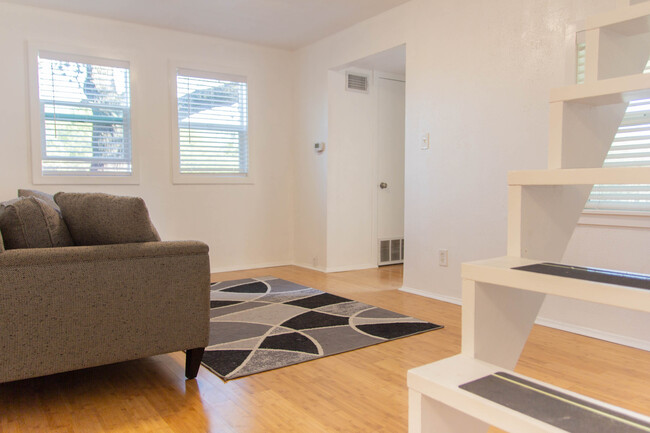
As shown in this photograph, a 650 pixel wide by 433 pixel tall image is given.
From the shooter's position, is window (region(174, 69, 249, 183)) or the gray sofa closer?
the gray sofa

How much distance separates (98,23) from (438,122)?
10.8 ft

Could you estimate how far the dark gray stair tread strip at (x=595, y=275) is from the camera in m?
0.94

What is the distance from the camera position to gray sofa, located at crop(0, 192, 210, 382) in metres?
1.77

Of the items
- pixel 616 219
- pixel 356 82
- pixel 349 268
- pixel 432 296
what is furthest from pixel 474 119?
pixel 349 268

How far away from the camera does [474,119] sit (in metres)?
3.60

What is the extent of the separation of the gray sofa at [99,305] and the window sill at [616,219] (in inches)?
91.4

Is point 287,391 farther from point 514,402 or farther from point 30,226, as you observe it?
point 514,402

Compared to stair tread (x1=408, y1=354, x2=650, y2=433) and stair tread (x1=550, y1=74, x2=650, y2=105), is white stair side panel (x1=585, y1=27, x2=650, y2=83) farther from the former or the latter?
stair tread (x1=408, y1=354, x2=650, y2=433)

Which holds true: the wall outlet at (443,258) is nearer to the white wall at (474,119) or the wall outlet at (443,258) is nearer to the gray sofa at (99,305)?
the white wall at (474,119)

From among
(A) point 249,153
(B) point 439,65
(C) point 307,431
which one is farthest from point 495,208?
(A) point 249,153

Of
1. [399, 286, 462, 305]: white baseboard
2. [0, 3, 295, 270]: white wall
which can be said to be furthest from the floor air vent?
[399, 286, 462, 305]: white baseboard

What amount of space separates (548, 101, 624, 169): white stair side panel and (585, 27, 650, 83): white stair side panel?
0.29ft

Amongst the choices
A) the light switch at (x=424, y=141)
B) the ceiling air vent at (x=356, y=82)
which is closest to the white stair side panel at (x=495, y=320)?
the light switch at (x=424, y=141)

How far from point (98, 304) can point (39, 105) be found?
314 centimetres
